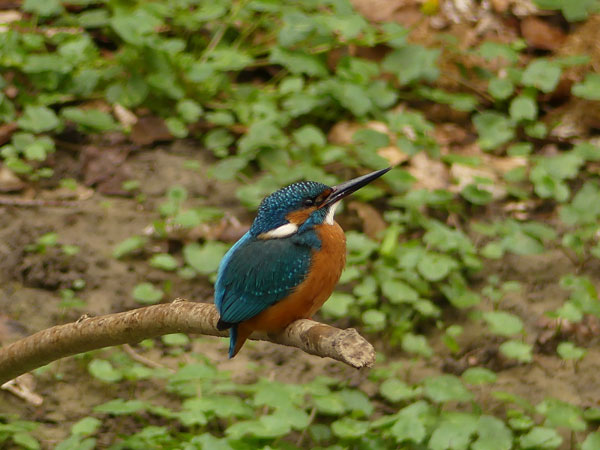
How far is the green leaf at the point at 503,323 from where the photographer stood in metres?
3.30

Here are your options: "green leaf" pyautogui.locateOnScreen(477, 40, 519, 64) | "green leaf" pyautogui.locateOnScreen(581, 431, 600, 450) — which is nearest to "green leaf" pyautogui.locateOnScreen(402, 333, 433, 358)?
"green leaf" pyautogui.locateOnScreen(581, 431, 600, 450)

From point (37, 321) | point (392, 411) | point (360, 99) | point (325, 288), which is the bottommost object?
point (392, 411)

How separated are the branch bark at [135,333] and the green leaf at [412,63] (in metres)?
2.36

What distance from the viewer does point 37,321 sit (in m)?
3.53

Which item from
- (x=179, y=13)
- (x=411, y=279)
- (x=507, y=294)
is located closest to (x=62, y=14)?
(x=179, y=13)

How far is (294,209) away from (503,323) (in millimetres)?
1147

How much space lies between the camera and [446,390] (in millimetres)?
3061

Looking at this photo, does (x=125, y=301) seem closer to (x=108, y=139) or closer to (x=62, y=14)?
(x=108, y=139)

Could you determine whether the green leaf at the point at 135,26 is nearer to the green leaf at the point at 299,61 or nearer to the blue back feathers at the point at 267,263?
the green leaf at the point at 299,61

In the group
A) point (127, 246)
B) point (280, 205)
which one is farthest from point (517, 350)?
point (127, 246)

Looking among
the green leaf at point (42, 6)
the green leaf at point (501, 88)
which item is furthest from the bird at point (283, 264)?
the green leaf at point (42, 6)

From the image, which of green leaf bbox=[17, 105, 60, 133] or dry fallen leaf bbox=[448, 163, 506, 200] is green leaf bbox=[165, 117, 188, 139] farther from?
dry fallen leaf bbox=[448, 163, 506, 200]

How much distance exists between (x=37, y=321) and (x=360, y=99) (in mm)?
1878

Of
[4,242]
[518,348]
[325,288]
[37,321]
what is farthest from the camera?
[4,242]
